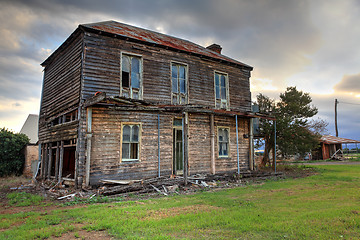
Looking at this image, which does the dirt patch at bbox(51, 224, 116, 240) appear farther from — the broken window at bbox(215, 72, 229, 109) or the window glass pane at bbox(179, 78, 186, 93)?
the broken window at bbox(215, 72, 229, 109)

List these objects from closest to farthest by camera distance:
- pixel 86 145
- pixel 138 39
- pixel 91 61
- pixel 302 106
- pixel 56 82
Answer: pixel 86 145
pixel 91 61
pixel 138 39
pixel 56 82
pixel 302 106

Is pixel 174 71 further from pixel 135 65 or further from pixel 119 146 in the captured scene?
pixel 119 146

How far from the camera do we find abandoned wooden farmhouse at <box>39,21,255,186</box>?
10.7m

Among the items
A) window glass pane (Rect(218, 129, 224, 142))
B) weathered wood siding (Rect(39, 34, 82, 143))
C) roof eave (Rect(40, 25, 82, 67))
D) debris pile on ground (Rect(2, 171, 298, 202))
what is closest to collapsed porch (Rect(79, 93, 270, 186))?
debris pile on ground (Rect(2, 171, 298, 202))

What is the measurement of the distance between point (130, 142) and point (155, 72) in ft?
13.2

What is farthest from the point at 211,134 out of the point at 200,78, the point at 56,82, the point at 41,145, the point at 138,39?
the point at 41,145

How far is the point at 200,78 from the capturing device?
14766 millimetres

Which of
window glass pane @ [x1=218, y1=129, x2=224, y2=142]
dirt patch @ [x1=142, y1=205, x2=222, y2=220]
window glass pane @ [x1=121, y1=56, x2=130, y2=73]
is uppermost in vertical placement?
window glass pane @ [x1=121, y1=56, x2=130, y2=73]

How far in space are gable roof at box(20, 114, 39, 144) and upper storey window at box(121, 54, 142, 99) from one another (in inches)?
861

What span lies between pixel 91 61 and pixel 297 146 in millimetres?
17737

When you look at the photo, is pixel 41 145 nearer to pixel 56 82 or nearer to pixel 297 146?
pixel 56 82

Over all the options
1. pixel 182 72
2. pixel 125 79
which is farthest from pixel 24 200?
pixel 182 72

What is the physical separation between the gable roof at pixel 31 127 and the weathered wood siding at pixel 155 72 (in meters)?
21.9

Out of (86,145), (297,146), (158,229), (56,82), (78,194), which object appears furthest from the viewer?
(297,146)
